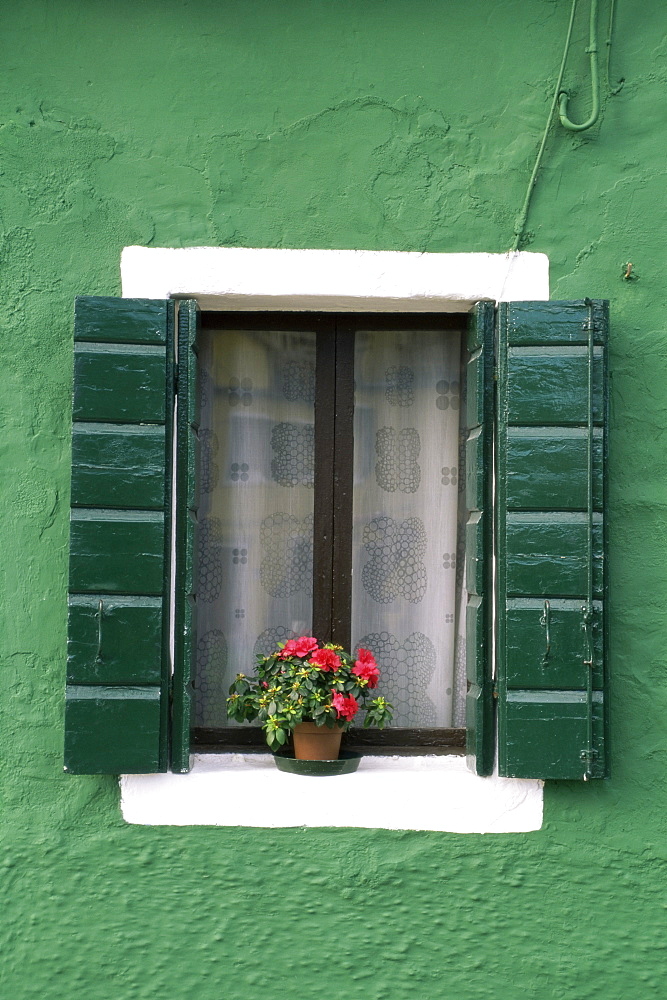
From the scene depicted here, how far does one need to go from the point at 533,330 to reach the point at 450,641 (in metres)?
1.03

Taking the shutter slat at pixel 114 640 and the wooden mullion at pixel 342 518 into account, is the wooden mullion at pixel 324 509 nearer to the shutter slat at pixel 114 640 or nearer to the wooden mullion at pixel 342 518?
the wooden mullion at pixel 342 518

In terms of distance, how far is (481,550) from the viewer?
2932 millimetres

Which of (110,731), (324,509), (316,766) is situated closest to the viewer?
(110,731)

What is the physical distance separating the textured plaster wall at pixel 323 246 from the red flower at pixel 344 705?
354mm

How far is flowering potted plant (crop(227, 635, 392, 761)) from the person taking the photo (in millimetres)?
2875

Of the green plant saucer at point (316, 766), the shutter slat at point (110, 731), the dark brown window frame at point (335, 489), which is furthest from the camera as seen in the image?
the dark brown window frame at point (335, 489)

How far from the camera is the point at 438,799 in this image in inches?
114

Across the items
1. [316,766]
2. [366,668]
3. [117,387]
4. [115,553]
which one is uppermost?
[117,387]

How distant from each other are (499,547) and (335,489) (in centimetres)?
57

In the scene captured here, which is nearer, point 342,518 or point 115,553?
point 115,553

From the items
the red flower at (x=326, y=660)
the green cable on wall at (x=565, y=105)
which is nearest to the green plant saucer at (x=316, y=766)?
the red flower at (x=326, y=660)

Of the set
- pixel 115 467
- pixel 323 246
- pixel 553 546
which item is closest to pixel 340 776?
pixel 553 546

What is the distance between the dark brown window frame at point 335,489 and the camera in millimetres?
3139

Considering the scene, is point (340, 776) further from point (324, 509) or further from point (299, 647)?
point (324, 509)
